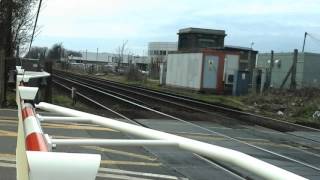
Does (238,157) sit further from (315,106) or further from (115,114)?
(315,106)

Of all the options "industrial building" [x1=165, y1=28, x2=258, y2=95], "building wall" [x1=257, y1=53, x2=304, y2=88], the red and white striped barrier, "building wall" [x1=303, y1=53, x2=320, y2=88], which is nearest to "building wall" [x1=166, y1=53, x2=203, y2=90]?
"industrial building" [x1=165, y1=28, x2=258, y2=95]

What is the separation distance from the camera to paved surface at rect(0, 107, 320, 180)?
9.23 metres

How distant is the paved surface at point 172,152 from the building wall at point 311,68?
87.9 ft

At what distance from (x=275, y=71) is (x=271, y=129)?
28.5 metres

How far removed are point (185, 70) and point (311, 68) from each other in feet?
33.3

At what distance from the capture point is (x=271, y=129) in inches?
768

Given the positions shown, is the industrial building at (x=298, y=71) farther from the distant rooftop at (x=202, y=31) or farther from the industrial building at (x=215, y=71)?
the distant rooftop at (x=202, y=31)

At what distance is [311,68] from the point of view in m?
44.6

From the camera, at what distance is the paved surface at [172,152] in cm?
923

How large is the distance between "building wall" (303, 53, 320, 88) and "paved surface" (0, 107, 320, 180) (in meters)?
26.8

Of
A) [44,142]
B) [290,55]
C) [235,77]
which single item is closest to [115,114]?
[44,142]

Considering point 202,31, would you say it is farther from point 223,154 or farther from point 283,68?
point 223,154

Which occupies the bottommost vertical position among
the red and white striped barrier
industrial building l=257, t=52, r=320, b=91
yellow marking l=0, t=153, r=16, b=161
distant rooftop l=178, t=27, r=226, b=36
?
yellow marking l=0, t=153, r=16, b=161

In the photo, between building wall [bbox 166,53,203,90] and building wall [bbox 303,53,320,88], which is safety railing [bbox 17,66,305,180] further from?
building wall [bbox 166,53,203,90]
